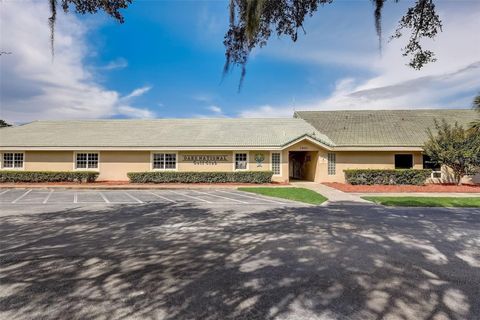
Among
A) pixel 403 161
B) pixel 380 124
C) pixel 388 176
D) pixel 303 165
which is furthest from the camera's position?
pixel 303 165

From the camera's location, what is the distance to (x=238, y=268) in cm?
511

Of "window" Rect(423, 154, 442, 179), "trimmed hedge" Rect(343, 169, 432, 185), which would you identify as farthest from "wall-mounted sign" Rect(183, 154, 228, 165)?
"window" Rect(423, 154, 442, 179)

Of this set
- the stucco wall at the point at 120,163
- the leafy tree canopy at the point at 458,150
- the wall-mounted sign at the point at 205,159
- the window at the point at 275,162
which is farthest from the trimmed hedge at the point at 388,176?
the stucco wall at the point at 120,163

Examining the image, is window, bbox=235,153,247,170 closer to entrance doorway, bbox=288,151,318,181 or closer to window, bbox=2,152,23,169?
entrance doorway, bbox=288,151,318,181

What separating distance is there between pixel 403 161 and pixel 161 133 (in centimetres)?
2008

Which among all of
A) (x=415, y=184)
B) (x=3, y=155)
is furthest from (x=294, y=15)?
(x=3, y=155)

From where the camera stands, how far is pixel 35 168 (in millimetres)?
22375

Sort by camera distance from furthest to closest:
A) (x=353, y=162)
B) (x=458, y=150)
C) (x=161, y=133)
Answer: (x=161, y=133) → (x=353, y=162) → (x=458, y=150)

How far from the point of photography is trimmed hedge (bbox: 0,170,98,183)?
20.8 metres

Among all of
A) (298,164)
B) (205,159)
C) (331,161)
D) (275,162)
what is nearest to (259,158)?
(275,162)

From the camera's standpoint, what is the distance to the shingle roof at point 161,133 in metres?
22.5

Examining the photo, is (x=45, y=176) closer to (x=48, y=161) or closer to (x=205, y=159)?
(x=48, y=161)

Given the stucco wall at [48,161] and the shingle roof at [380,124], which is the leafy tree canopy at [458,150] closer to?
the shingle roof at [380,124]

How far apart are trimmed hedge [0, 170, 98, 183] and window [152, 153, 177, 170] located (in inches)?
186
